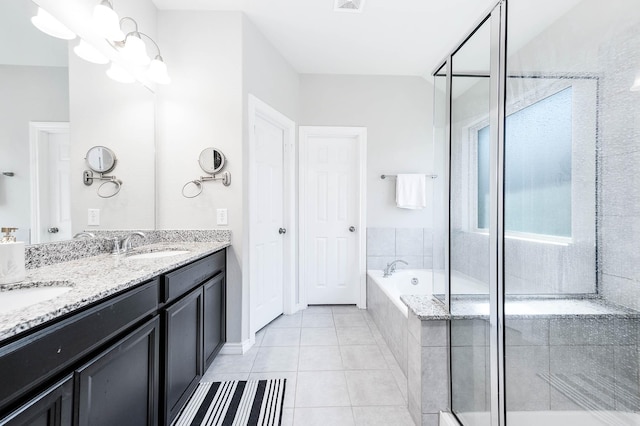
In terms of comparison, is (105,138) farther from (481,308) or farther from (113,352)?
(481,308)

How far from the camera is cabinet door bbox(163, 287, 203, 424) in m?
1.22

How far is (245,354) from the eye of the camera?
2.02 m

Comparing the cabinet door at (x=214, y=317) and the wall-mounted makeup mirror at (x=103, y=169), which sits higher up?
the wall-mounted makeup mirror at (x=103, y=169)

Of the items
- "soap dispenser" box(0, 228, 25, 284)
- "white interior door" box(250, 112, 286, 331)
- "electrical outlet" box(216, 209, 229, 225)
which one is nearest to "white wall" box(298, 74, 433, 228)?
"white interior door" box(250, 112, 286, 331)

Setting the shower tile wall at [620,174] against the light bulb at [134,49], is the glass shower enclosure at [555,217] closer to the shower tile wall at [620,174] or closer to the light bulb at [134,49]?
the shower tile wall at [620,174]

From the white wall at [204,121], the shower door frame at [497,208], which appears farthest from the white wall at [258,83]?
the shower door frame at [497,208]

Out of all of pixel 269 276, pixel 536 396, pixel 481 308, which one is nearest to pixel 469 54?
pixel 481 308

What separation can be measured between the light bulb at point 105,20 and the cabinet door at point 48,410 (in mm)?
1726

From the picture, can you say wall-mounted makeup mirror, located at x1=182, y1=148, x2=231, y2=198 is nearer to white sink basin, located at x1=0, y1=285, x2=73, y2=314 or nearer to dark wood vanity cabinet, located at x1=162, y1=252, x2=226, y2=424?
dark wood vanity cabinet, located at x1=162, y1=252, x2=226, y2=424

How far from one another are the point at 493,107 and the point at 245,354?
7.13 feet

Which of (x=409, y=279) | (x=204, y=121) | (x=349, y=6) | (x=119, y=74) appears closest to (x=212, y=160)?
(x=204, y=121)

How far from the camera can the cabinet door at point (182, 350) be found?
1223 millimetres

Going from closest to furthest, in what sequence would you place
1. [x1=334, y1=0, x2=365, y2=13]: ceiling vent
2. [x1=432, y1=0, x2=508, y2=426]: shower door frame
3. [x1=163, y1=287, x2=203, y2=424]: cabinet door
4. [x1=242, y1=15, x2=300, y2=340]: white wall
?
1. [x1=432, y1=0, x2=508, y2=426]: shower door frame
2. [x1=163, y1=287, x2=203, y2=424]: cabinet door
3. [x1=334, y1=0, x2=365, y2=13]: ceiling vent
4. [x1=242, y1=15, x2=300, y2=340]: white wall

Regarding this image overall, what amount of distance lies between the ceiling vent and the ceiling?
0.05m
